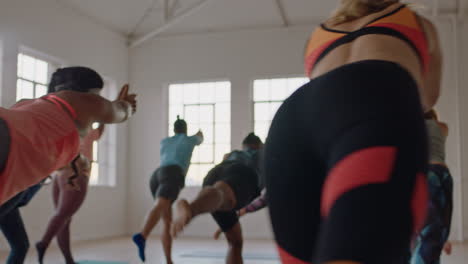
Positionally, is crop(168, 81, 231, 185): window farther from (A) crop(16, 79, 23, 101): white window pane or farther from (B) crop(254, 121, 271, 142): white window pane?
(A) crop(16, 79, 23, 101): white window pane

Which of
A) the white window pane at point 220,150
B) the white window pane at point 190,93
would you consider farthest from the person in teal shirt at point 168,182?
A: the white window pane at point 190,93

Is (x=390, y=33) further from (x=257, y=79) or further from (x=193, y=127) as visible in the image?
(x=193, y=127)

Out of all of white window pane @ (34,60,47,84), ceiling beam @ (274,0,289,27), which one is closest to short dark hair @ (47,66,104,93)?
white window pane @ (34,60,47,84)

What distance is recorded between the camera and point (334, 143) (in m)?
0.93

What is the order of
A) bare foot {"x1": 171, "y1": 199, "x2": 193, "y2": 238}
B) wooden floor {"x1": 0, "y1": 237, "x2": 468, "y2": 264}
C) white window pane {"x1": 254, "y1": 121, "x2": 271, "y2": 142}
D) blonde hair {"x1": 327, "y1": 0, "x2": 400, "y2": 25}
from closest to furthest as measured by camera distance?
blonde hair {"x1": 327, "y1": 0, "x2": 400, "y2": 25} < bare foot {"x1": 171, "y1": 199, "x2": 193, "y2": 238} < wooden floor {"x1": 0, "y1": 237, "x2": 468, "y2": 264} < white window pane {"x1": 254, "y1": 121, "x2": 271, "y2": 142}

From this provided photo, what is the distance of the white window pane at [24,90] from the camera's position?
25.3 feet

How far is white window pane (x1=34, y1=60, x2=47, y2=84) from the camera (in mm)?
8172

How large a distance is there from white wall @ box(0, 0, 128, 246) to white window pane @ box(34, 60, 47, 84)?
23 cm

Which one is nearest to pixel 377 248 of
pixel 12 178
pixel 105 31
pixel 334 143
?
pixel 334 143

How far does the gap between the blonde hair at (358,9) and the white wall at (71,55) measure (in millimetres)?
6756

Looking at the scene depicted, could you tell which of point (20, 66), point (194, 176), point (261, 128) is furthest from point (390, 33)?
point (194, 176)

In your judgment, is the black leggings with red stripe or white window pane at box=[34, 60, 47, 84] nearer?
the black leggings with red stripe

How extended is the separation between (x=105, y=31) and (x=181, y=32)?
4.74 ft

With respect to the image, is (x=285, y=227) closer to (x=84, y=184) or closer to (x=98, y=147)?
(x=84, y=184)
